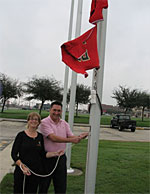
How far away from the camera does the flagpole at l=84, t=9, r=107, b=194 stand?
8.86ft

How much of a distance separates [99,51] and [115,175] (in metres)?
3.41

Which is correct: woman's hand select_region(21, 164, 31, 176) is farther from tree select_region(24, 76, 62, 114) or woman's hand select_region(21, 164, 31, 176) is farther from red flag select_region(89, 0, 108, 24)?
tree select_region(24, 76, 62, 114)

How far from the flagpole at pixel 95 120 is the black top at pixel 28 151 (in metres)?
0.61

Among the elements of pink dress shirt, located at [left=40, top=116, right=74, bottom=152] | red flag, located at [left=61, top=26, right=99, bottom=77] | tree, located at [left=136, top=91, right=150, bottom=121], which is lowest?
pink dress shirt, located at [left=40, top=116, right=74, bottom=152]

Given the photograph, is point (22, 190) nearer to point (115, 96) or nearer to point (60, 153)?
→ point (60, 153)

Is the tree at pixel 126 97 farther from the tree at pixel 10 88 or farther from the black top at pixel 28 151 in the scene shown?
the black top at pixel 28 151

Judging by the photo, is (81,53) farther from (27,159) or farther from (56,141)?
(27,159)

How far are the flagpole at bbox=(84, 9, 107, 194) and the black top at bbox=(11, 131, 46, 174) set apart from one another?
2.01ft

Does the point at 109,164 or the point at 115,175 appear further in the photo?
the point at 109,164

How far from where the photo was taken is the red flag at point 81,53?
102 inches

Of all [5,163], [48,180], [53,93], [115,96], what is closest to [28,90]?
[53,93]

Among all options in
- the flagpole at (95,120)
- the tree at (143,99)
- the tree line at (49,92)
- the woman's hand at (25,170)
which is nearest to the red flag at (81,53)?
the flagpole at (95,120)

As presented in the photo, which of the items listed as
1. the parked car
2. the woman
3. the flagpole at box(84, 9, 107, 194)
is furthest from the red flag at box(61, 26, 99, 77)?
the parked car

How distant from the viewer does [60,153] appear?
9.00ft
